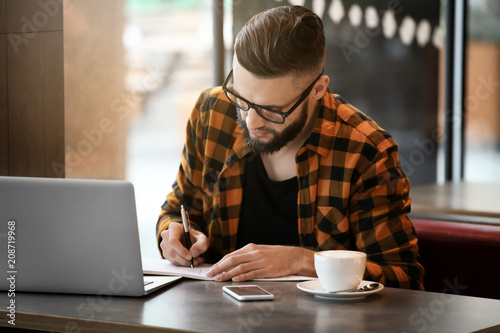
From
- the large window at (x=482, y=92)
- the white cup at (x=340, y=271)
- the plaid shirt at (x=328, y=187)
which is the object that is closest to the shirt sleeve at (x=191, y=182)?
the plaid shirt at (x=328, y=187)

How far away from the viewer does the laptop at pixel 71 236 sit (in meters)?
1.44

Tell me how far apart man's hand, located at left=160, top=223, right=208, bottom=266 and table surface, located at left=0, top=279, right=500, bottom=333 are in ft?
0.74

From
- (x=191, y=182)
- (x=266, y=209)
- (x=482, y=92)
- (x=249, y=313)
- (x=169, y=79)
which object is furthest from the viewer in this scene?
(x=482, y=92)

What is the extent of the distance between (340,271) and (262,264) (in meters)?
0.25

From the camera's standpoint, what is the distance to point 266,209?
2.07 m

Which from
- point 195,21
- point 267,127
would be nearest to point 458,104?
point 195,21

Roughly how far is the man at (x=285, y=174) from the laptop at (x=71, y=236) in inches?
10.5

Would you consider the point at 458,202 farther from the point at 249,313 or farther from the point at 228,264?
the point at 249,313

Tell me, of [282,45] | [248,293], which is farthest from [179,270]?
[282,45]

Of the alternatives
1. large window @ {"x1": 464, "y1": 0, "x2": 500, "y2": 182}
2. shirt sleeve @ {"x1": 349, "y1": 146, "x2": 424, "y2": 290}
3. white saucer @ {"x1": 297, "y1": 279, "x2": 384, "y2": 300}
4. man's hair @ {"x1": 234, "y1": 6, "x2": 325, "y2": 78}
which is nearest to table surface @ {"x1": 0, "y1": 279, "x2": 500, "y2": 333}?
white saucer @ {"x1": 297, "y1": 279, "x2": 384, "y2": 300}

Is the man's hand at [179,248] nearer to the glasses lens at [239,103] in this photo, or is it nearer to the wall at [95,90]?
the glasses lens at [239,103]

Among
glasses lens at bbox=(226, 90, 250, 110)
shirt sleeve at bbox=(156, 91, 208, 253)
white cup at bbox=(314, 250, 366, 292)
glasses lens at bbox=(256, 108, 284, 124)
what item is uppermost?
glasses lens at bbox=(226, 90, 250, 110)

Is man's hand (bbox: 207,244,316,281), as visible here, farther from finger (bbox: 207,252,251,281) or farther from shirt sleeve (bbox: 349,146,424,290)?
shirt sleeve (bbox: 349,146,424,290)

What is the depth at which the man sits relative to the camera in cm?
185
